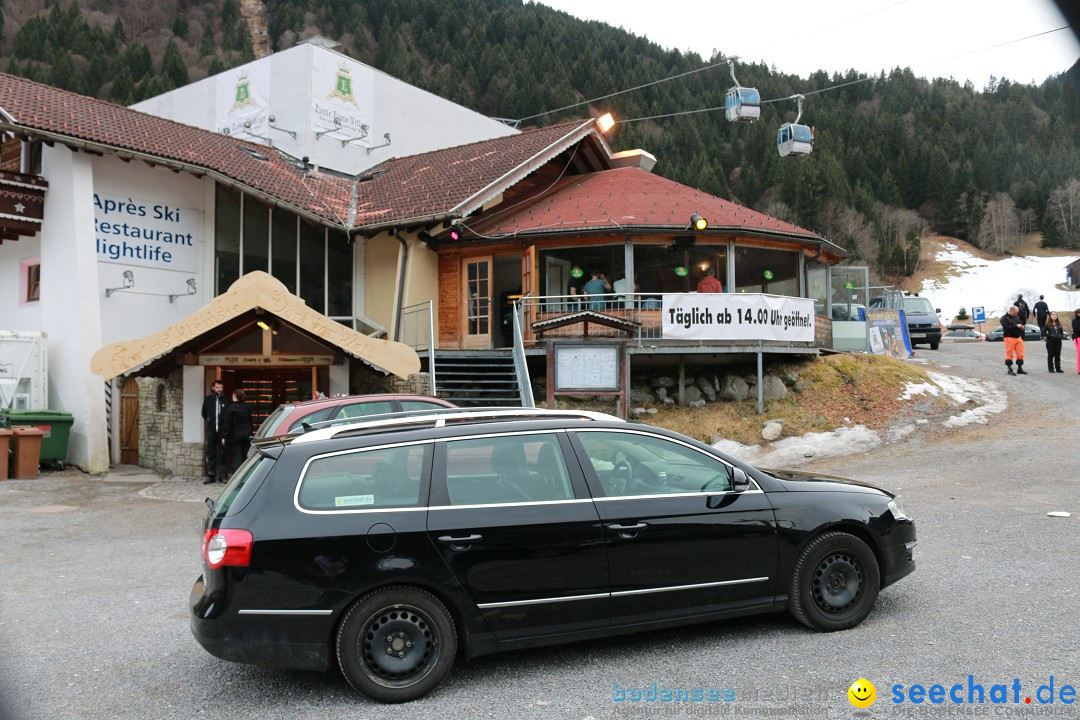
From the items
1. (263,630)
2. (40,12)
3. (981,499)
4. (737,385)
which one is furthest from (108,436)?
(40,12)

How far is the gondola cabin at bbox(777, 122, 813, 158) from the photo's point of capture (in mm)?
17797

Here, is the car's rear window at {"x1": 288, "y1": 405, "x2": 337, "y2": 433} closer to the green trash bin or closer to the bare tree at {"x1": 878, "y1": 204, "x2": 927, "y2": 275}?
the green trash bin

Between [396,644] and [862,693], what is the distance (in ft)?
8.26

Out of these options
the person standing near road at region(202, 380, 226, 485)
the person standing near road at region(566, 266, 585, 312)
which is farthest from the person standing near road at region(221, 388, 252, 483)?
the person standing near road at region(566, 266, 585, 312)

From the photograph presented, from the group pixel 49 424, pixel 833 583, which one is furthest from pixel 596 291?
pixel 833 583

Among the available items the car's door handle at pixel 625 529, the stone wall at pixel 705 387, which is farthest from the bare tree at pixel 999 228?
the car's door handle at pixel 625 529

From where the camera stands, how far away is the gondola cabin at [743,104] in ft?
58.1

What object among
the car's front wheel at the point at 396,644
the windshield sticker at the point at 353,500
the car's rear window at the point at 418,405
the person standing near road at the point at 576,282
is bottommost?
the car's front wheel at the point at 396,644

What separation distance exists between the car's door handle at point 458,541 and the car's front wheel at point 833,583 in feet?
7.13

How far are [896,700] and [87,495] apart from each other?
42.7 feet

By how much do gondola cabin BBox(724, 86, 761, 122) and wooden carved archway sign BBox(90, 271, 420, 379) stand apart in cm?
960

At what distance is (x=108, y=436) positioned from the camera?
55.3 feet

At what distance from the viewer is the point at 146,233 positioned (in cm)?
1811

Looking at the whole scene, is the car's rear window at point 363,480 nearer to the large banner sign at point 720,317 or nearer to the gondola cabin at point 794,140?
the large banner sign at point 720,317
